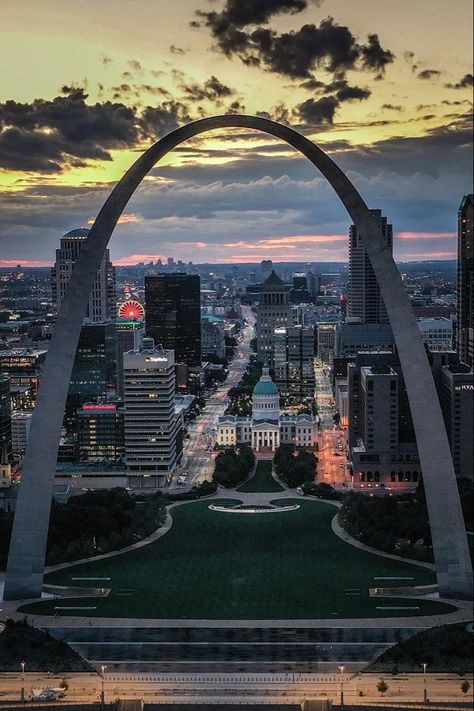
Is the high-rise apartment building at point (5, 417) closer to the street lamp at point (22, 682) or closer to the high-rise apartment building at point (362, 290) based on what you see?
the street lamp at point (22, 682)

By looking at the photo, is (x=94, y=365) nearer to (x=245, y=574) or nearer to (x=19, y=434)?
(x=19, y=434)

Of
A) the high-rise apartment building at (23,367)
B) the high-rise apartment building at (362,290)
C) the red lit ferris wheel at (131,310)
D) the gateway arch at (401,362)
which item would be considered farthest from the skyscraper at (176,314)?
the gateway arch at (401,362)

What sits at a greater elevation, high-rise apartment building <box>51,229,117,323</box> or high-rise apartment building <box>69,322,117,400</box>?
high-rise apartment building <box>51,229,117,323</box>

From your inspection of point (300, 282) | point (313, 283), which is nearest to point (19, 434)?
point (313, 283)

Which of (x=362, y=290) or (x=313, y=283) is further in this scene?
(x=313, y=283)

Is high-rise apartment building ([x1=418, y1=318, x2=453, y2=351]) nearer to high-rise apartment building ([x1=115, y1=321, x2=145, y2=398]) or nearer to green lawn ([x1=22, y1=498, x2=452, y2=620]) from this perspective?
high-rise apartment building ([x1=115, y1=321, x2=145, y2=398])

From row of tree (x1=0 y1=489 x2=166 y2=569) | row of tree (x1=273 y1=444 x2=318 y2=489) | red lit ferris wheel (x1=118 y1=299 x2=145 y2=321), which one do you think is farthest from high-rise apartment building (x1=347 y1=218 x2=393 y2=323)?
row of tree (x1=0 y1=489 x2=166 y2=569)

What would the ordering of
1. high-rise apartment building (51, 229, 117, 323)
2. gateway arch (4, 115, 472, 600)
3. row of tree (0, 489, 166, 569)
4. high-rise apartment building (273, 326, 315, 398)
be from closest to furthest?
gateway arch (4, 115, 472, 600)
row of tree (0, 489, 166, 569)
high-rise apartment building (51, 229, 117, 323)
high-rise apartment building (273, 326, 315, 398)
